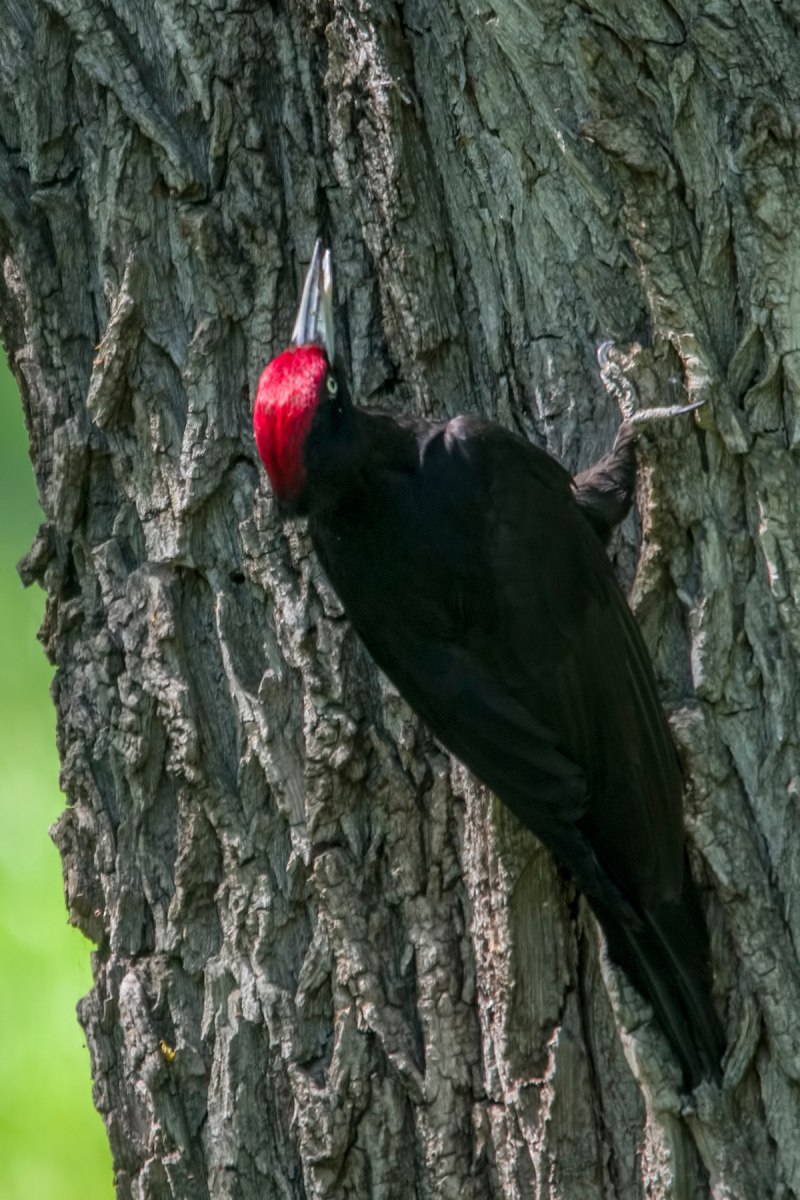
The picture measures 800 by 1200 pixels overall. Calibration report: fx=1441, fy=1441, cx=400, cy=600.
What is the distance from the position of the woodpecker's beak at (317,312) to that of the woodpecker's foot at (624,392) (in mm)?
470

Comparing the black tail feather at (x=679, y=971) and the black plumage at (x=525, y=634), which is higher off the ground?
the black plumage at (x=525, y=634)

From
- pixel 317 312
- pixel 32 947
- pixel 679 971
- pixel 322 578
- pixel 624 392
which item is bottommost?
pixel 679 971

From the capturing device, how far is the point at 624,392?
2434 mm

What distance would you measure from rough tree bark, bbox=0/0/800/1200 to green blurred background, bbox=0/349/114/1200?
410 mm

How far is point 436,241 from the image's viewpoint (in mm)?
2533

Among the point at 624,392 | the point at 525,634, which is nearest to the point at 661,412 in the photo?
the point at 624,392

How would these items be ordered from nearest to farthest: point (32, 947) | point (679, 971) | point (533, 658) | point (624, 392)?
point (679, 971), point (624, 392), point (533, 658), point (32, 947)

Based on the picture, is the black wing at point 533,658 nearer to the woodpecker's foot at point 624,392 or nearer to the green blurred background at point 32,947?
the woodpecker's foot at point 624,392

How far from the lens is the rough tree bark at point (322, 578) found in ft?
7.63

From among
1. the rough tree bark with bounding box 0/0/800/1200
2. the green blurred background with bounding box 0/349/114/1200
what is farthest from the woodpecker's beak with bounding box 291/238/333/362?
the green blurred background with bounding box 0/349/114/1200

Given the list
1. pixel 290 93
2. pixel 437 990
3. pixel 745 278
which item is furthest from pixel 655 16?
pixel 437 990

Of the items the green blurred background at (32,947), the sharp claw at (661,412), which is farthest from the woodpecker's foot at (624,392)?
the green blurred background at (32,947)

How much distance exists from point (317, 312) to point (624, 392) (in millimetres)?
533

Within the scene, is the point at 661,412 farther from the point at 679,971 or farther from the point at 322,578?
the point at 679,971
